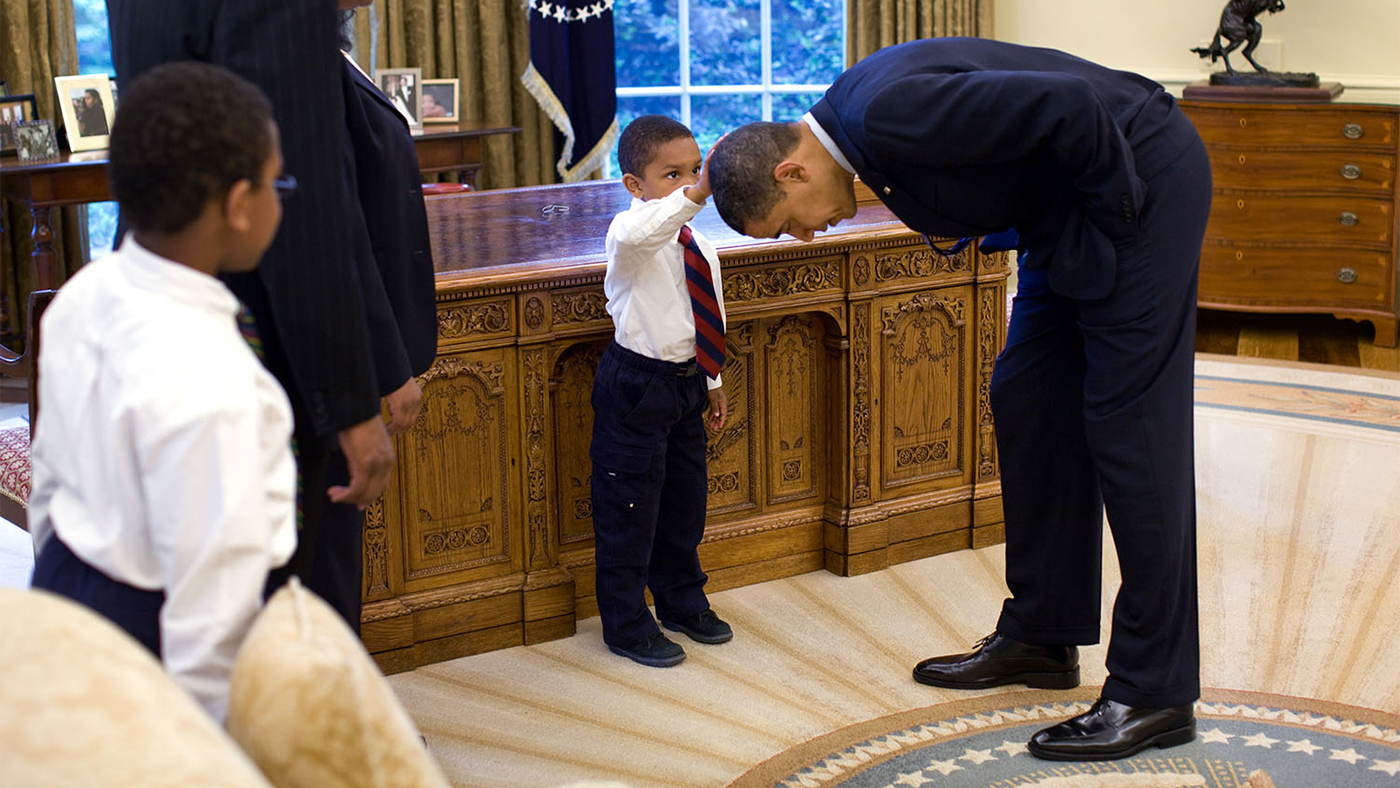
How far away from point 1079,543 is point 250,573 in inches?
78.9

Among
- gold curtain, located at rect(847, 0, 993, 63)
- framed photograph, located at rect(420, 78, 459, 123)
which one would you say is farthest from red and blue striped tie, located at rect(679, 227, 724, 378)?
gold curtain, located at rect(847, 0, 993, 63)

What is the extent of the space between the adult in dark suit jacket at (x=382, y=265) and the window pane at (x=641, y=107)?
4983 mm

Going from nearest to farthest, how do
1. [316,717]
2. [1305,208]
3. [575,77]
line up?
[316,717] → [1305,208] → [575,77]

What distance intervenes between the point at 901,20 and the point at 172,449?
6.50 m

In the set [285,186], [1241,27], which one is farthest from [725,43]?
[285,186]

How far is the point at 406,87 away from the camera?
245 inches

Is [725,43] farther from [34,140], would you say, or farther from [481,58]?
[34,140]

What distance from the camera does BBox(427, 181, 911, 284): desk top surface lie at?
10.8 ft

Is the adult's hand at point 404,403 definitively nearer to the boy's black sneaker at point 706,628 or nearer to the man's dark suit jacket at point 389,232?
the man's dark suit jacket at point 389,232

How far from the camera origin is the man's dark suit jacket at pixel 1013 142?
2.35m

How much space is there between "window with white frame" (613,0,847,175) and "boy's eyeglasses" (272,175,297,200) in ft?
18.2

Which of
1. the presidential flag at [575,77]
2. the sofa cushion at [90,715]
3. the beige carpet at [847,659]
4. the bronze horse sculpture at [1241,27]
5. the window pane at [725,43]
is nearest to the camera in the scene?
the sofa cushion at [90,715]

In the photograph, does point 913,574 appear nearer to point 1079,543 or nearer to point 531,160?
point 1079,543

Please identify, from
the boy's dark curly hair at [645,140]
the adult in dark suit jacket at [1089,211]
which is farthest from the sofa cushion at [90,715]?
the boy's dark curly hair at [645,140]
